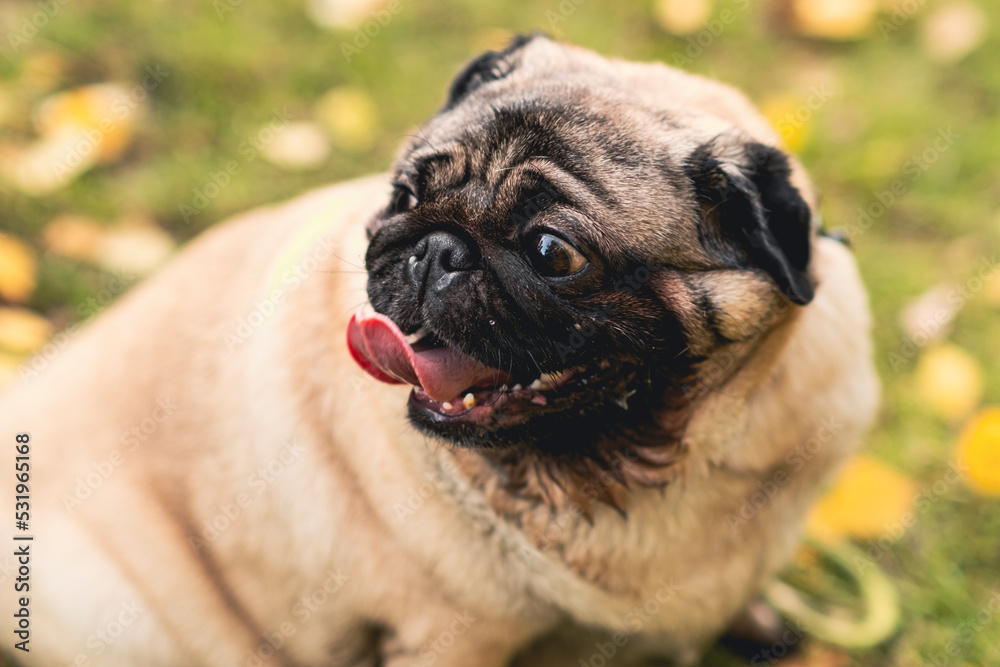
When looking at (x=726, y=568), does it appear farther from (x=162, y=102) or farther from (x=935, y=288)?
(x=162, y=102)

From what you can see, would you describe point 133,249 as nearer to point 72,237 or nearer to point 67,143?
point 72,237

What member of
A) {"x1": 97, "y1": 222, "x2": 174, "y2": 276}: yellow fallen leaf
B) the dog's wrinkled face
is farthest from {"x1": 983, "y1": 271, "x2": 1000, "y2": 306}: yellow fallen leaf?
{"x1": 97, "y1": 222, "x2": 174, "y2": 276}: yellow fallen leaf

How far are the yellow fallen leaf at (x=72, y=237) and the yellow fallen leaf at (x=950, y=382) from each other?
173 inches

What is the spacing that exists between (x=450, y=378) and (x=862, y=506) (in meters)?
2.34

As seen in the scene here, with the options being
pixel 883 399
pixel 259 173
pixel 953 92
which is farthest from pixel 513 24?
pixel 883 399

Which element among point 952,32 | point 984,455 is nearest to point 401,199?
point 984,455

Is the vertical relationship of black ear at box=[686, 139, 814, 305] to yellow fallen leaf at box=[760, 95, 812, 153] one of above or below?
above

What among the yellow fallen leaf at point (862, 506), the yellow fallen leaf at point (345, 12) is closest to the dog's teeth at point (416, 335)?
the yellow fallen leaf at point (862, 506)

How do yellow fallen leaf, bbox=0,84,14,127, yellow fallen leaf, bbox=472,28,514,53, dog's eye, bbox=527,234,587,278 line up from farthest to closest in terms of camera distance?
yellow fallen leaf, bbox=472,28,514,53, yellow fallen leaf, bbox=0,84,14,127, dog's eye, bbox=527,234,587,278

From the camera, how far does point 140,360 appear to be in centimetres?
313

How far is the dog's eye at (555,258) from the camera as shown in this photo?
84.0 inches

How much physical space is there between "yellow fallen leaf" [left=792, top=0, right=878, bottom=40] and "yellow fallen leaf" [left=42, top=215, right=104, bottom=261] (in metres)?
4.50

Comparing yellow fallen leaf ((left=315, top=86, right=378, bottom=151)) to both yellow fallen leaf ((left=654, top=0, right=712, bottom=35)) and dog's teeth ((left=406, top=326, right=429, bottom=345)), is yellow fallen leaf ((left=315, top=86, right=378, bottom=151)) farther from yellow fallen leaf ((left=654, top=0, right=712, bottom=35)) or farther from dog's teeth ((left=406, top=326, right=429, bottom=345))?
dog's teeth ((left=406, top=326, right=429, bottom=345))

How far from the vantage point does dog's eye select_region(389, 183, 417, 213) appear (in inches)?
97.9
